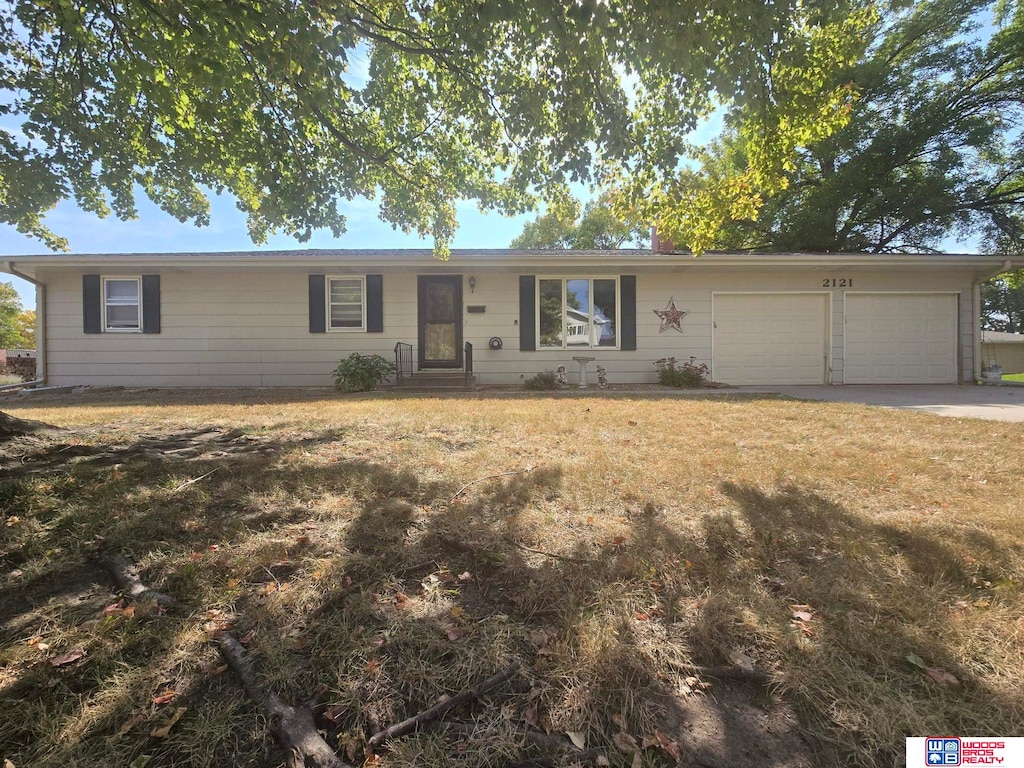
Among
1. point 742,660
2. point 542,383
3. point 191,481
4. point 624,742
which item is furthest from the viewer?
point 542,383

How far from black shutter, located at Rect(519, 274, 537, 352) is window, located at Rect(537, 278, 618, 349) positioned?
178 mm

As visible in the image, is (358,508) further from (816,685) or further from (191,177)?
(191,177)

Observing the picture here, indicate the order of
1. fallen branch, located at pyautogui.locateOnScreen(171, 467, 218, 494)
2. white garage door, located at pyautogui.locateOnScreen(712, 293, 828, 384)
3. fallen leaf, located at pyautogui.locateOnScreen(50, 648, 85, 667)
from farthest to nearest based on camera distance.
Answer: white garage door, located at pyautogui.locateOnScreen(712, 293, 828, 384), fallen branch, located at pyautogui.locateOnScreen(171, 467, 218, 494), fallen leaf, located at pyautogui.locateOnScreen(50, 648, 85, 667)

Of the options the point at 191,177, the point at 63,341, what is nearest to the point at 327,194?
the point at 191,177

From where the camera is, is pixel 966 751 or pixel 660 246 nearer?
pixel 966 751

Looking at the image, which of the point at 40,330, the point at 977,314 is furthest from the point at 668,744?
the point at 977,314

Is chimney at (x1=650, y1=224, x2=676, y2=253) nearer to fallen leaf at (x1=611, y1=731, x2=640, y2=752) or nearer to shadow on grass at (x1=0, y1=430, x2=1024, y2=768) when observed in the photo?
shadow on grass at (x1=0, y1=430, x2=1024, y2=768)

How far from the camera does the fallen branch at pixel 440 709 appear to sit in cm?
110

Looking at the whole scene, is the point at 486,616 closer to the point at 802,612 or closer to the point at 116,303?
the point at 802,612

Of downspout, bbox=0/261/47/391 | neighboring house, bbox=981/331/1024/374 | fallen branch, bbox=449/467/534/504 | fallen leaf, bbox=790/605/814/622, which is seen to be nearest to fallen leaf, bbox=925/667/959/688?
fallen leaf, bbox=790/605/814/622

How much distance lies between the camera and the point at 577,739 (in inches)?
43.3

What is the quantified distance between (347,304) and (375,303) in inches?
26.8

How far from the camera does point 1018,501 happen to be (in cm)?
245

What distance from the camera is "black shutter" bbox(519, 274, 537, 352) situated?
9555 mm
